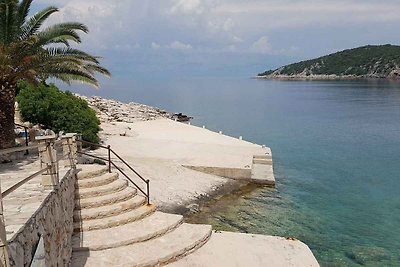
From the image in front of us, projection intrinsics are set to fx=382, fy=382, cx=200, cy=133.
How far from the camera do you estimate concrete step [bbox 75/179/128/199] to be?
39.3 ft

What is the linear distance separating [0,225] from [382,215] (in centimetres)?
1746

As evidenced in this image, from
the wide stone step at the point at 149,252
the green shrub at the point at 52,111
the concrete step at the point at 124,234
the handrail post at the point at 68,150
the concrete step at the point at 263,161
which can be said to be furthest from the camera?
the concrete step at the point at 263,161

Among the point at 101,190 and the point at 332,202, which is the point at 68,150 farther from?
the point at 332,202

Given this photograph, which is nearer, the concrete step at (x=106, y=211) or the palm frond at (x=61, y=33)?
the concrete step at (x=106, y=211)

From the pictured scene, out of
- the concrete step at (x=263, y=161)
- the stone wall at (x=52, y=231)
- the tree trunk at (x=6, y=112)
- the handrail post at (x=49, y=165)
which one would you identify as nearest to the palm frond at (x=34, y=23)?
the tree trunk at (x=6, y=112)

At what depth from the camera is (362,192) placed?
21.5 m

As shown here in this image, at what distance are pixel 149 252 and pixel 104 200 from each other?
251cm

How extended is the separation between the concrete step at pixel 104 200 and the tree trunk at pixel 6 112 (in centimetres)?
622

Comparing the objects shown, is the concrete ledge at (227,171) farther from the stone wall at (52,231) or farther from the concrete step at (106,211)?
the stone wall at (52,231)

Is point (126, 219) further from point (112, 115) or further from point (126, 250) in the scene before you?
point (112, 115)

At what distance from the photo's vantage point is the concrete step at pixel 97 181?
486 inches

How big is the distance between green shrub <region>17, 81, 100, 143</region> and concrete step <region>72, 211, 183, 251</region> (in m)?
12.2

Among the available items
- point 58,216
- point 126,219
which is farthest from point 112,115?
point 58,216

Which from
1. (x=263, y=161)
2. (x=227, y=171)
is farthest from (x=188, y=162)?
(x=263, y=161)
